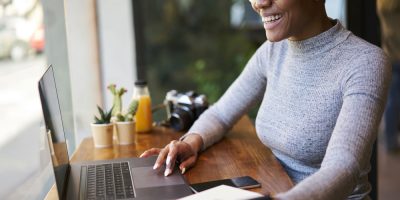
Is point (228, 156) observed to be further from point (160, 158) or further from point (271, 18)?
point (271, 18)

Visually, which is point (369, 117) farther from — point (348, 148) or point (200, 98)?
point (200, 98)

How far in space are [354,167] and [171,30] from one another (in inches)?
74.0

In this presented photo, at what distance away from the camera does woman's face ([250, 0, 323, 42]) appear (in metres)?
1.35

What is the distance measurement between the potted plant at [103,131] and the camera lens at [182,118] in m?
0.28

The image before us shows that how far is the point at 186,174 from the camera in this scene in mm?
1338

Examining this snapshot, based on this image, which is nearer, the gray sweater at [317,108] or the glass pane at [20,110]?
the gray sweater at [317,108]

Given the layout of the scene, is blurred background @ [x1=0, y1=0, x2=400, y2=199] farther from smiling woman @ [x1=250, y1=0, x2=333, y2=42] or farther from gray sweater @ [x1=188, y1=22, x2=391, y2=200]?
smiling woman @ [x1=250, y1=0, x2=333, y2=42]

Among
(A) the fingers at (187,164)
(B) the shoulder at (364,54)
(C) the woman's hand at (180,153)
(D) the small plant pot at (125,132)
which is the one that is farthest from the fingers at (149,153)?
(B) the shoulder at (364,54)

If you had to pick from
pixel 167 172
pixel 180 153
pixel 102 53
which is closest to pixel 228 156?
pixel 180 153

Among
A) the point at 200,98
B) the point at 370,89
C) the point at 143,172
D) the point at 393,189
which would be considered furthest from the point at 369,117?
the point at 393,189

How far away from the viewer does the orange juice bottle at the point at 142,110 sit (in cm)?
184

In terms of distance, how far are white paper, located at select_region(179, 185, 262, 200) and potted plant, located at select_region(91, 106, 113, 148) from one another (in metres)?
0.64

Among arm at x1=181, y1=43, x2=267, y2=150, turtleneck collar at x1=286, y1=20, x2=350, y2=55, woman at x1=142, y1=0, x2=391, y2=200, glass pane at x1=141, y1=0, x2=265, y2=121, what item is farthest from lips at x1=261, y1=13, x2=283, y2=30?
glass pane at x1=141, y1=0, x2=265, y2=121

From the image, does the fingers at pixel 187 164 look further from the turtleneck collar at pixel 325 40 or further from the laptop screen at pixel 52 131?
the turtleneck collar at pixel 325 40
